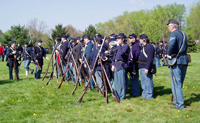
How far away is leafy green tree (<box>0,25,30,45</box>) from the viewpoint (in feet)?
115

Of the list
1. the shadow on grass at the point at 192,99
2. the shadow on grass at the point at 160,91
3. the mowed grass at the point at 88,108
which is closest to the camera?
the mowed grass at the point at 88,108

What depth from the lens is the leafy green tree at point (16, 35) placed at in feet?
115

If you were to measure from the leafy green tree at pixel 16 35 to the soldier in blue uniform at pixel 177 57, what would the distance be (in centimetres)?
3277

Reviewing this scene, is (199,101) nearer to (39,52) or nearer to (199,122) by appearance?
(199,122)

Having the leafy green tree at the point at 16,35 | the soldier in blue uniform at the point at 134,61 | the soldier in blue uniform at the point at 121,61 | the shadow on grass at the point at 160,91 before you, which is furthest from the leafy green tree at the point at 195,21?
the soldier in blue uniform at the point at 121,61

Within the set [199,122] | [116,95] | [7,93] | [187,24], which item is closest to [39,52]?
[7,93]

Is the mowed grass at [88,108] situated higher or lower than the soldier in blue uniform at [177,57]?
lower

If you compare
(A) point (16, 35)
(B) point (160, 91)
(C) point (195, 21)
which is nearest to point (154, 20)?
(C) point (195, 21)

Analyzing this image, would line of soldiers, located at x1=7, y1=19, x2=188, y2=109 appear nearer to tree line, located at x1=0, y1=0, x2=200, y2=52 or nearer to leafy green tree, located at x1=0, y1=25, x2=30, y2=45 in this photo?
leafy green tree, located at x1=0, y1=25, x2=30, y2=45

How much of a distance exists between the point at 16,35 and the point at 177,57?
34.2 m

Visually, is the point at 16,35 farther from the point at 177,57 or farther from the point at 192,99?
the point at 177,57

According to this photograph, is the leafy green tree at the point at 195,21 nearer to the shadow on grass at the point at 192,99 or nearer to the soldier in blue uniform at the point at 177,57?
the shadow on grass at the point at 192,99

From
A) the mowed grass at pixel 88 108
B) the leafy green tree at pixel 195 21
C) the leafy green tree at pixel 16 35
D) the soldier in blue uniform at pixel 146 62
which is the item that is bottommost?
the mowed grass at pixel 88 108

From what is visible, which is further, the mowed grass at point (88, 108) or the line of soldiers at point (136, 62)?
A: the line of soldiers at point (136, 62)
